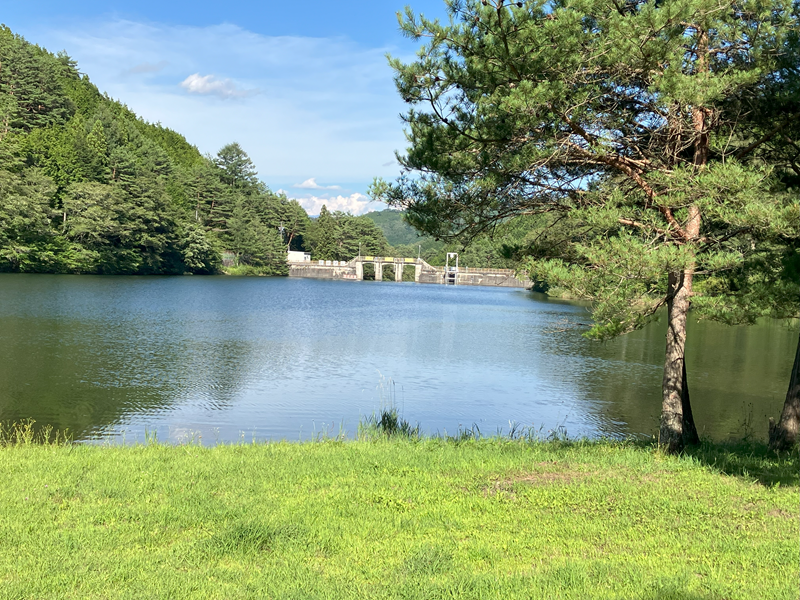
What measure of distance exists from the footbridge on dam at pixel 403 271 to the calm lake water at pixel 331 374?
6790 centimetres

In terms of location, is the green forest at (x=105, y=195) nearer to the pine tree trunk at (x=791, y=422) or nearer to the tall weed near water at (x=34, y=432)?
the tall weed near water at (x=34, y=432)

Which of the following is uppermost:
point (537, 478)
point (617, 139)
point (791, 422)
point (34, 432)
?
point (617, 139)

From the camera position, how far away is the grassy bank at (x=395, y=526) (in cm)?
358

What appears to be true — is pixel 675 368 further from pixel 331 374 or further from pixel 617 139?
pixel 331 374

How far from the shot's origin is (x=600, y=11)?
6.85 m

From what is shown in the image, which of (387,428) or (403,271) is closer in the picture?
(387,428)

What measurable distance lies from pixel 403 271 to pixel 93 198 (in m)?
69.2

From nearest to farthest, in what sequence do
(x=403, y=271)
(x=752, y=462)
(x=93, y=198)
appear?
(x=752, y=462) → (x=93, y=198) → (x=403, y=271)

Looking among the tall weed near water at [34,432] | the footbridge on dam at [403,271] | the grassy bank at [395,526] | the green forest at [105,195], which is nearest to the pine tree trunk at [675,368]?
the grassy bank at [395,526]

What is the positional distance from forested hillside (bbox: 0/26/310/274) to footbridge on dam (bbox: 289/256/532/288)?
9.11 meters

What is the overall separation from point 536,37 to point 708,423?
9.85 metres

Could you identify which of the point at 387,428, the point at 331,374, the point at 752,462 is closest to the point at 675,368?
the point at 752,462

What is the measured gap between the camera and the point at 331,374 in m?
17.2

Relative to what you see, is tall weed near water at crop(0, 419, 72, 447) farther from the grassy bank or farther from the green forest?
the green forest
